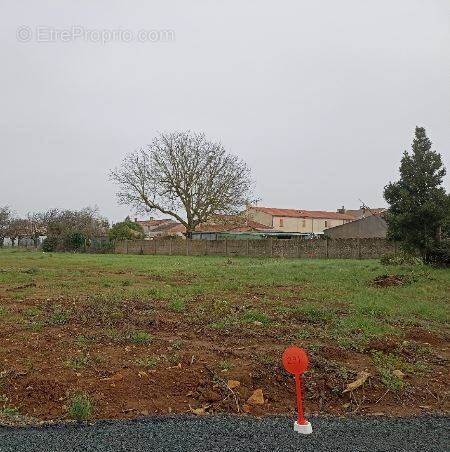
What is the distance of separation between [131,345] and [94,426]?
2462 mm

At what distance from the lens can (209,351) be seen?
6.25 meters

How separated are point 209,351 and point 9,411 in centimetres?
261

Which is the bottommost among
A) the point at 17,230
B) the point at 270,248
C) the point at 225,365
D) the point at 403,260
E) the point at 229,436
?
the point at 229,436

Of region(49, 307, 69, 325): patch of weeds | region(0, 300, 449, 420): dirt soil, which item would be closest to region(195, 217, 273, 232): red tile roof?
region(49, 307, 69, 325): patch of weeds

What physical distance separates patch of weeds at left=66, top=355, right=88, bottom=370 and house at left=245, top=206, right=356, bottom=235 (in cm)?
6622

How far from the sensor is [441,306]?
1055cm

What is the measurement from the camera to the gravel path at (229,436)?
11.9 feet

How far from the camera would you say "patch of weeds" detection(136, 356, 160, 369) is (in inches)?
218

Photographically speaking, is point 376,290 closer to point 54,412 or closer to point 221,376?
point 221,376

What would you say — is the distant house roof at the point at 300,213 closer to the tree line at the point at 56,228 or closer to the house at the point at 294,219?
the house at the point at 294,219

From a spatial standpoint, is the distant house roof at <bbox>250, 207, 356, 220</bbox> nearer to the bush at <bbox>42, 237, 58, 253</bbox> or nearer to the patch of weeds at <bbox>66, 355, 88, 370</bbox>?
the bush at <bbox>42, 237, 58, 253</bbox>

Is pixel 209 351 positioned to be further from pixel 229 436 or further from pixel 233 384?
pixel 229 436

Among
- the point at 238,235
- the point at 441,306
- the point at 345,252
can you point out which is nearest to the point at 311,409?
the point at 441,306

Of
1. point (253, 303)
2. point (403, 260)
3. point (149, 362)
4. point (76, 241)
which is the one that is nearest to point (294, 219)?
point (76, 241)
